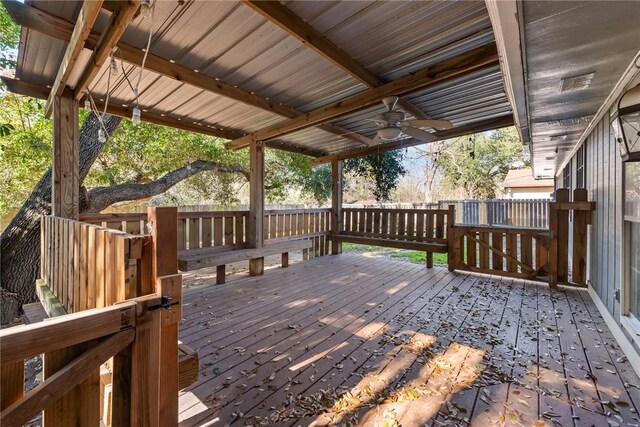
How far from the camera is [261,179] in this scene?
5480 mm

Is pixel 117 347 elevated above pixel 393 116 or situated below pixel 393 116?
below

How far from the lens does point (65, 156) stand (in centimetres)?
300

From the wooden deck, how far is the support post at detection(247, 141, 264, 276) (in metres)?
1.09

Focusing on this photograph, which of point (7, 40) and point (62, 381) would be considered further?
point (7, 40)

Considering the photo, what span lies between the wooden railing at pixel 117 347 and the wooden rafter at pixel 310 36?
165cm

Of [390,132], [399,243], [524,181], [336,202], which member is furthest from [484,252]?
[524,181]

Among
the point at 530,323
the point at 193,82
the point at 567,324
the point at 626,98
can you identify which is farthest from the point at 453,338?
the point at 193,82

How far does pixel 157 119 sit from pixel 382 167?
540 centimetres

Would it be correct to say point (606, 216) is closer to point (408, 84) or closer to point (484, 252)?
point (484, 252)

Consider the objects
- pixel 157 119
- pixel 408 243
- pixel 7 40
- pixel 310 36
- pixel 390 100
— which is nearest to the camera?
pixel 310 36

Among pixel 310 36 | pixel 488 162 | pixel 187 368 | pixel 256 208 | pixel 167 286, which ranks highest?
pixel 488 162

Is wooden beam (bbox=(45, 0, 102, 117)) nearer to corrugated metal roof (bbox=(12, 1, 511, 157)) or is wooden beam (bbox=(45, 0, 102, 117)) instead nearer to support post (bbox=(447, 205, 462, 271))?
corrugated metal roof (bbox=(12, 1, 511, 157))

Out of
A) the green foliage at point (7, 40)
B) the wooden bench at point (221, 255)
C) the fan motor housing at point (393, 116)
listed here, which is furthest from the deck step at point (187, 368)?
the green foliage at point (7, 40)

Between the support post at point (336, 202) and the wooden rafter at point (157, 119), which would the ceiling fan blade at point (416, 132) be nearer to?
the support post at point (336, 202)
